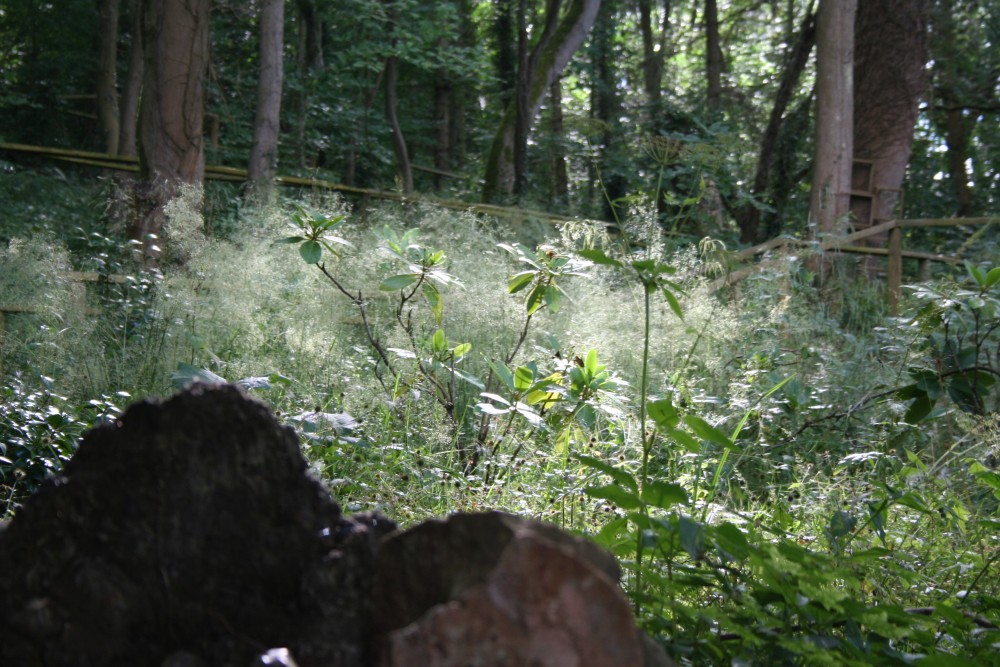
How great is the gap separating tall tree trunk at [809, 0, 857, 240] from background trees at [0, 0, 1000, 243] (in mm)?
110

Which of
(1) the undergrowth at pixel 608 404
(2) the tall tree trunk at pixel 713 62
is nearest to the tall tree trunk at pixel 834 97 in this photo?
(2) the tall tree trunk at pixel 713 62

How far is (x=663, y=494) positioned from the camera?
5.43 ft

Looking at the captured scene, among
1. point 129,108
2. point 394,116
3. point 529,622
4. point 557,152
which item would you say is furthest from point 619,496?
point 557,152

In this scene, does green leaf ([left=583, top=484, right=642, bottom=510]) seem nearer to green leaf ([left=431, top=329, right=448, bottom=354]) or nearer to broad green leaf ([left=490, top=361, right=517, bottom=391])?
broad green leaf ([left=490, top=361, right=517, bottom=391])

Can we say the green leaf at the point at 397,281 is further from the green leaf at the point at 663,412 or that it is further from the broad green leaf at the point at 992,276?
the broad green leaf at the point at 992,276

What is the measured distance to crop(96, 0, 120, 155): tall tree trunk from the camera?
13.1 m

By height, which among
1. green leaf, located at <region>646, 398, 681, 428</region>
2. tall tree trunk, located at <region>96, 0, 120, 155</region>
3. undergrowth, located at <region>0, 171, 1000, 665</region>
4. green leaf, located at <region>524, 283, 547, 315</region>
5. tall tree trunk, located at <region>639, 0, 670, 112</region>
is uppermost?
tall tree trunk, located at <region>639, 0, 670, 112</region>

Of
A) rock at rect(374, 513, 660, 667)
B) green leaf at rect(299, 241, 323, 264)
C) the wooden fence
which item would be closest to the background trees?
the wooden fence

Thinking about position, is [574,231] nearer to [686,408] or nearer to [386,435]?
[686,408]

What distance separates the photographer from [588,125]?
339 cm

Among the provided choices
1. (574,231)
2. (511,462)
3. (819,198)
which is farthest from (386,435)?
(819,198)

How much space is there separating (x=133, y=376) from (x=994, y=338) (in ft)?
13.2

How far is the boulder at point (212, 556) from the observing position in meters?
1.19

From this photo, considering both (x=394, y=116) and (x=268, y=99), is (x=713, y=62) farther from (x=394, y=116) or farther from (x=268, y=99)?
(x=268, y=99)
